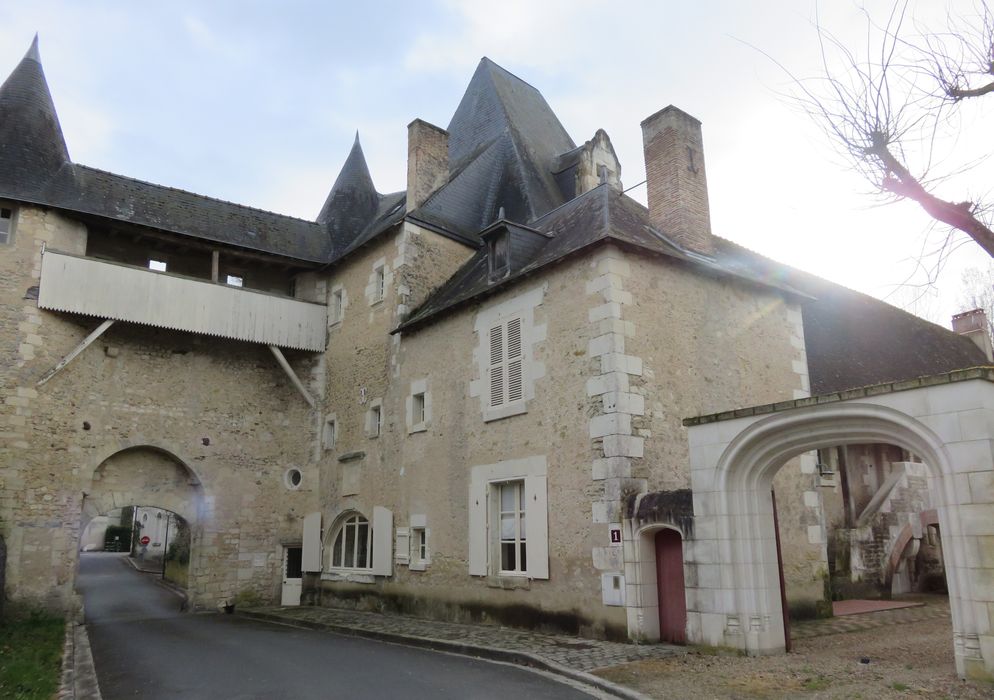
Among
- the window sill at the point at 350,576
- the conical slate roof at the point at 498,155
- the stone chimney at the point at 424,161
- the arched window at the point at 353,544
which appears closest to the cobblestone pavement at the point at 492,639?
the window sill at the point at 350,576

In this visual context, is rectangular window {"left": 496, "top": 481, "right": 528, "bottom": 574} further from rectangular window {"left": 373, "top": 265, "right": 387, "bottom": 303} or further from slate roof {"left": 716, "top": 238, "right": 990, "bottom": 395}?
slate roof {"left": 716, "top": 238, "right": 990, "bottom": 395}

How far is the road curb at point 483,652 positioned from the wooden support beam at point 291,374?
4.49 metres

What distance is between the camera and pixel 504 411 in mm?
10602

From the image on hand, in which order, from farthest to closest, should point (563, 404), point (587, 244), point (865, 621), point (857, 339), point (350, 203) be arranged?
point (350, 203) < point (857, 339) < point (865, 621) < point (563, 404) < point (587, 244)

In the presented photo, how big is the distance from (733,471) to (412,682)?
12.5 feet

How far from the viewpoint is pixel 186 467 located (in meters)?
14.0

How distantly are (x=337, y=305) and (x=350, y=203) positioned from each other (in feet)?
10.7

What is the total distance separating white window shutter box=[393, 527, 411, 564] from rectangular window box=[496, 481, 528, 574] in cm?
226

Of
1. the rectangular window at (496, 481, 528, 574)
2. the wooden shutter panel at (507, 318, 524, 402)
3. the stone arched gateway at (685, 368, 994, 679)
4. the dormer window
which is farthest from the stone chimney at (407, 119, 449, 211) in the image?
the stone arched gateway at (685, 368, 994, 679)

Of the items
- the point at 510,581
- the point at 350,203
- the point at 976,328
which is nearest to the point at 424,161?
the point at 350,203

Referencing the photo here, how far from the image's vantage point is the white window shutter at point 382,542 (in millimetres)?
12523

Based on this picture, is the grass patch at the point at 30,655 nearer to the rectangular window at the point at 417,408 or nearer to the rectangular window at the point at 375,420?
the rectangular window at the point at 375,420

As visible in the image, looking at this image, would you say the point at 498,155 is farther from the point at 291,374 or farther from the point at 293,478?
the point at 293,478

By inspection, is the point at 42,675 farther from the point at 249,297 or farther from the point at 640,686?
the point at 249,297
